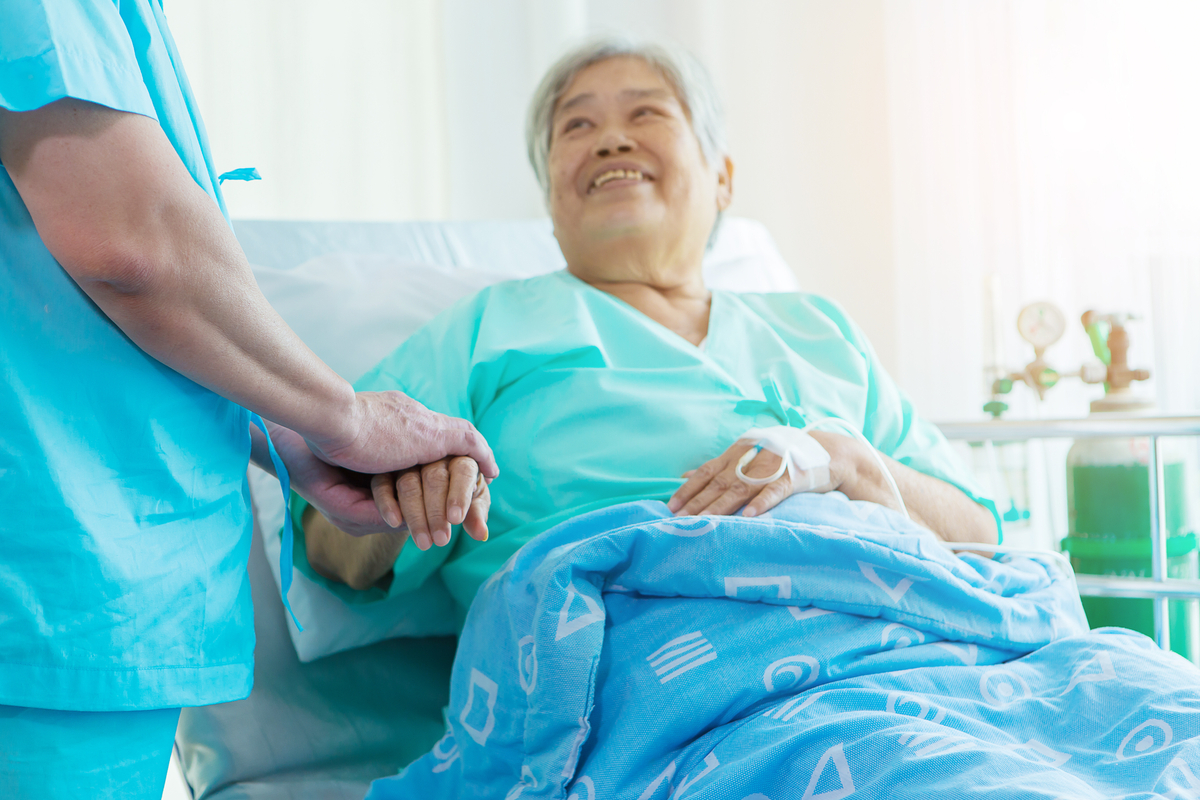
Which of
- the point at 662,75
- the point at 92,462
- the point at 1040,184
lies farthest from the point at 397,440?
the point at 1040,184

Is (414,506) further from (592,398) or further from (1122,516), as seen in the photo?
(1122,516)

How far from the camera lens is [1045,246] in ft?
6.50

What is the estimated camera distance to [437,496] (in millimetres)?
729

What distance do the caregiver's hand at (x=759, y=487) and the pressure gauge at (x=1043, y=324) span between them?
84cm

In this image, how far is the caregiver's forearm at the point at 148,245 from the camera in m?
0.51

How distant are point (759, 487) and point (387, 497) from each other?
1.15 feet

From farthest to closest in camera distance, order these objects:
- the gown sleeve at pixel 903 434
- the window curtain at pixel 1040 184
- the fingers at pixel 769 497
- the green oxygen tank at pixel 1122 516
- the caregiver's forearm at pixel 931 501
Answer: the window curtain at pixel 1040 184 → the green oxygen tank at pixel 1122 516 → the gown sleeve at pixel 903 434 → the caregiver's forearm at pixel 931 501 → the fingers at pixel 769 497

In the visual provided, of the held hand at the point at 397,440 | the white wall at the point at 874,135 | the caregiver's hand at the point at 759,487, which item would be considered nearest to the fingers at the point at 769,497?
the caregiver's hand at the point at 759,487

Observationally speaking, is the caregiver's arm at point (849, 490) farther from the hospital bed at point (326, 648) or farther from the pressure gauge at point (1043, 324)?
the pressure gauge at point (1043, 324)

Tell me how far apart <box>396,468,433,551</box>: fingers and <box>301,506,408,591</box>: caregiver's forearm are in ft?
0.76

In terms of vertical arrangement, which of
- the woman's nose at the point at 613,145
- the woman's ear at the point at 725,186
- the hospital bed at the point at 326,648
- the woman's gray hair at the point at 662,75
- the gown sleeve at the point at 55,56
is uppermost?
the woman's gray hair at the point at 662,75

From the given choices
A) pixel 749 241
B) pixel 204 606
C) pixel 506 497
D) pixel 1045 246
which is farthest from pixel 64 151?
pixel 1045 246

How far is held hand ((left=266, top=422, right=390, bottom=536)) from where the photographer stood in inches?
30.8

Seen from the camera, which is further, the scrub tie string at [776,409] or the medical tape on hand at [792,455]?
the scrub tie string at [776,409]
